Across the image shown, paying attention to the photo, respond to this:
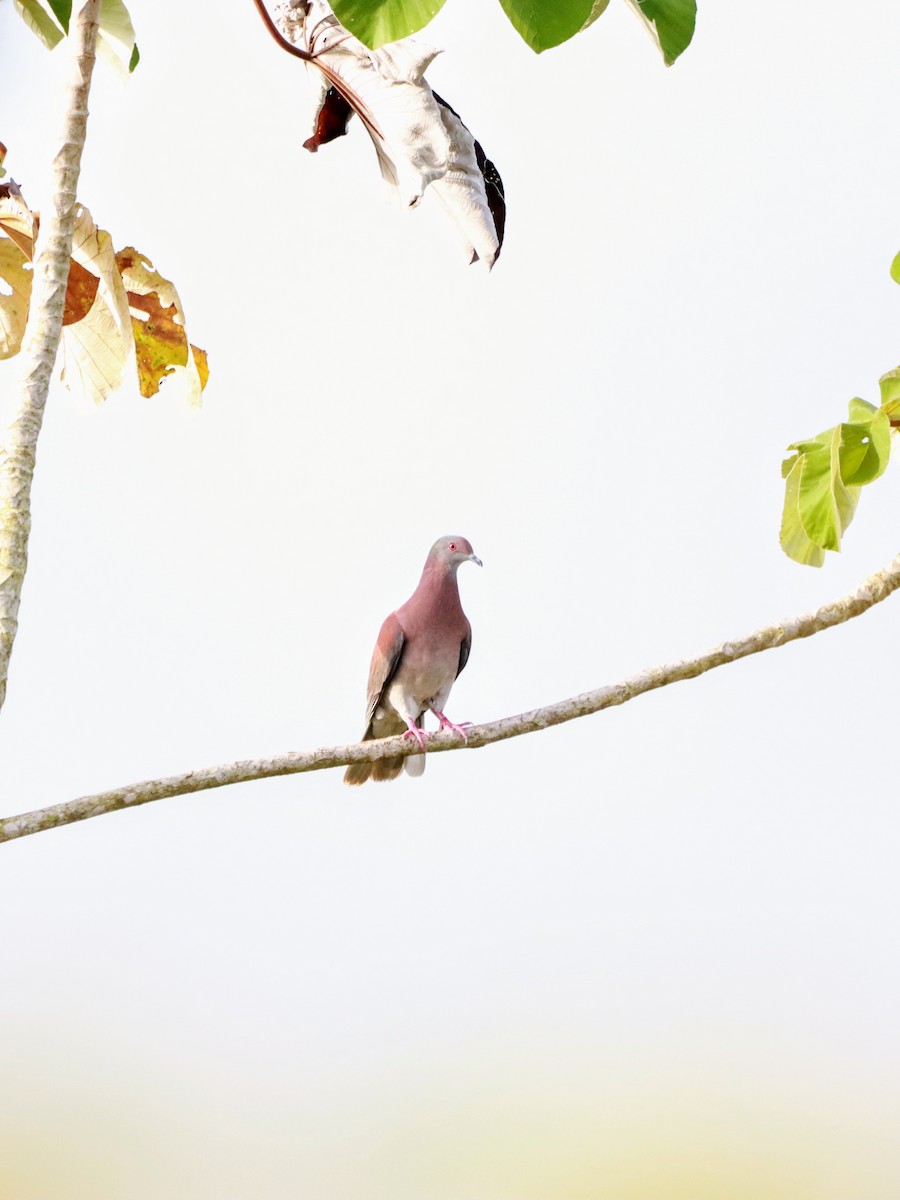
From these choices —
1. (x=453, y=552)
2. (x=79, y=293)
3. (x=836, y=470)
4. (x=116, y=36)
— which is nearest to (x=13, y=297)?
(x=79, y=293)

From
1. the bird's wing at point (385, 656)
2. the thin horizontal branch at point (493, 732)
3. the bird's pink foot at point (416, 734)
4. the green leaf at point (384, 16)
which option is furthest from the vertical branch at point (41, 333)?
Answer: the bird's wing at point (385, 656)

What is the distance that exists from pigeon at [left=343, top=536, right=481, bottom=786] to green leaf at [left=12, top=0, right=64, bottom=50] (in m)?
1.35

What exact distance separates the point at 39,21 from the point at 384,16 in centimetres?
105

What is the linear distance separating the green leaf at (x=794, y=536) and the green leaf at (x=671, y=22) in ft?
2.95

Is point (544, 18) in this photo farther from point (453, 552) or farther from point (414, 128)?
point (453, 552)

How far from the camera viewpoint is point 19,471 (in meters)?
1.74

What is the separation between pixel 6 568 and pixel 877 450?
1.44 meters

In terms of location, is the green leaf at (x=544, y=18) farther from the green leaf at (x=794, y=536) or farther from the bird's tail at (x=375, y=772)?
the bird's tail at (x=375, y=772)

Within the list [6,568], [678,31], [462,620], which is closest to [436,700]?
[462,620]

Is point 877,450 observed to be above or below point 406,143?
below

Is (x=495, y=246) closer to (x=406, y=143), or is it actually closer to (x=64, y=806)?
(x=406, y=143)

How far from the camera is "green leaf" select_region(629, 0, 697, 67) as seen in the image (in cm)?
177

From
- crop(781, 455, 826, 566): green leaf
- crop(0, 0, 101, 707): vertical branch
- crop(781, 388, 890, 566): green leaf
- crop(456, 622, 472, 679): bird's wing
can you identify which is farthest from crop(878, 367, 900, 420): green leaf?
crop(0, 0, 101, 707): vertical branch

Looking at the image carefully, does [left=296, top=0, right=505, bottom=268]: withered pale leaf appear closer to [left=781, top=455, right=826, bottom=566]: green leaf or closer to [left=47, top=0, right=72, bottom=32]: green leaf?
[left=47, top=0, right=72, bottom=32]: green leaf
